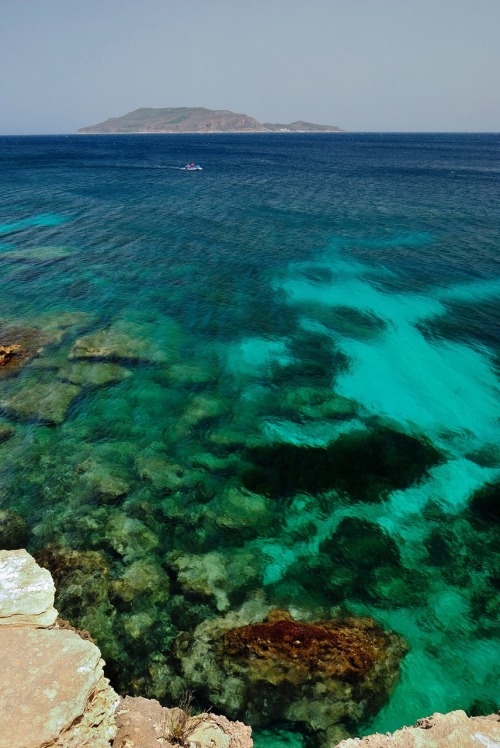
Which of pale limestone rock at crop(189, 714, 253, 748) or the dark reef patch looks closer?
pale limestone rock at crop(189, 714, 253, 748)

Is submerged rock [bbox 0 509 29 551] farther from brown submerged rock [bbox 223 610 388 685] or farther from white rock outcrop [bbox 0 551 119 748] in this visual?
brown submerged rock [bbox 223 610 388 685]

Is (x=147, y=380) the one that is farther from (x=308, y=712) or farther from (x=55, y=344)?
(x=308, y=712)

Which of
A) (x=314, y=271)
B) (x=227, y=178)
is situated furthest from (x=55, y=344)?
(x=227, y=178)

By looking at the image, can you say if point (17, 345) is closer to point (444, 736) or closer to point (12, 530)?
point (12, 530)

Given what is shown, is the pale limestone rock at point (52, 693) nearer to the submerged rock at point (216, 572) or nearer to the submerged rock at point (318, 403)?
the submerged rock at point (216, 572)

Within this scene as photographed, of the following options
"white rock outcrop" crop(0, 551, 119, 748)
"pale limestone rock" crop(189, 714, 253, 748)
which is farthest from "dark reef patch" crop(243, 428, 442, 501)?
"white rock outcrop" crop(0, 551, 119, 748)

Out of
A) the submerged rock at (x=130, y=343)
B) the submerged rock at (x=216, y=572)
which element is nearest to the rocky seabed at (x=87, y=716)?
the submerged rock at (x=216, y=572)

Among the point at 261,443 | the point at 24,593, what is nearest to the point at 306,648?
the point at 24,593
